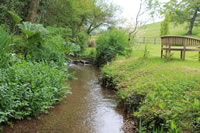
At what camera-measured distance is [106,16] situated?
80.0ft

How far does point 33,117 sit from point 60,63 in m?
3.11

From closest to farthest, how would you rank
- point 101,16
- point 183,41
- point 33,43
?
1. point 33,43
2. point 183,41
3. point 101,16

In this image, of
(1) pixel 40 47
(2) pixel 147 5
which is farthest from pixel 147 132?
(2) pixel 147 5

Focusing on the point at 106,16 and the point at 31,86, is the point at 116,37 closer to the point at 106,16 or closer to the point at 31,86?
the point at 31,86

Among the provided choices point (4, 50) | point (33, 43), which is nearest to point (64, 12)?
point (33, 43)

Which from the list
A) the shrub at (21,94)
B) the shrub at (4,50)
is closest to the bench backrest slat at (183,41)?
the shrub at (21,94)

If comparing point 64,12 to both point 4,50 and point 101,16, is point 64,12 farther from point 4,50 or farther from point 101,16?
point 4,50

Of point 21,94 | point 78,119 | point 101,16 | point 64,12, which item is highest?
point 101,16

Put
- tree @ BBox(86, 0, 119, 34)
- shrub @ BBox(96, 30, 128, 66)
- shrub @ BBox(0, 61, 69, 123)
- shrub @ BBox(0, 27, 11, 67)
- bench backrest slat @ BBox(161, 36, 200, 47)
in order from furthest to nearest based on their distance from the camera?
1. tree @ BBox(86, 0, 119, 34)
2. shrub @ BBox(96, 30, 128, 66)
3. bench backrest slat @ BBox(161, 36, 200, 47)
4. shrub @ BBox(0, 27, 11, 67)
5. shrub @ BBox(0, 61, 69, 123)

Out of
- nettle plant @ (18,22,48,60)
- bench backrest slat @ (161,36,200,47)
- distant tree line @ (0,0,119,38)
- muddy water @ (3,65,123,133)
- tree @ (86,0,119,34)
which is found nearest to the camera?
muddy water @ (3,65,123,133)

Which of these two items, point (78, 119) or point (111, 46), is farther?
point (111, 46)

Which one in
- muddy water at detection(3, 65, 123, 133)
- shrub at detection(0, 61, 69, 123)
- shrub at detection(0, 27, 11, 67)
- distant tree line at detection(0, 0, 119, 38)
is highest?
distant tree line at detection(0, 0, 119, 38)

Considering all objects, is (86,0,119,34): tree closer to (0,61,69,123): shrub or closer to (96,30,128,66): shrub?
(96,30,128,66): shrub

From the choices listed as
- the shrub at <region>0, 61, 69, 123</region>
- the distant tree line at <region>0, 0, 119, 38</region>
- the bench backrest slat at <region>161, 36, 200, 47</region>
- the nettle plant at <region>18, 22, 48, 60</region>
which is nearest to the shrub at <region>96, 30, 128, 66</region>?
the bench backrest slat at <region>161, 36, 200, 47</region>
